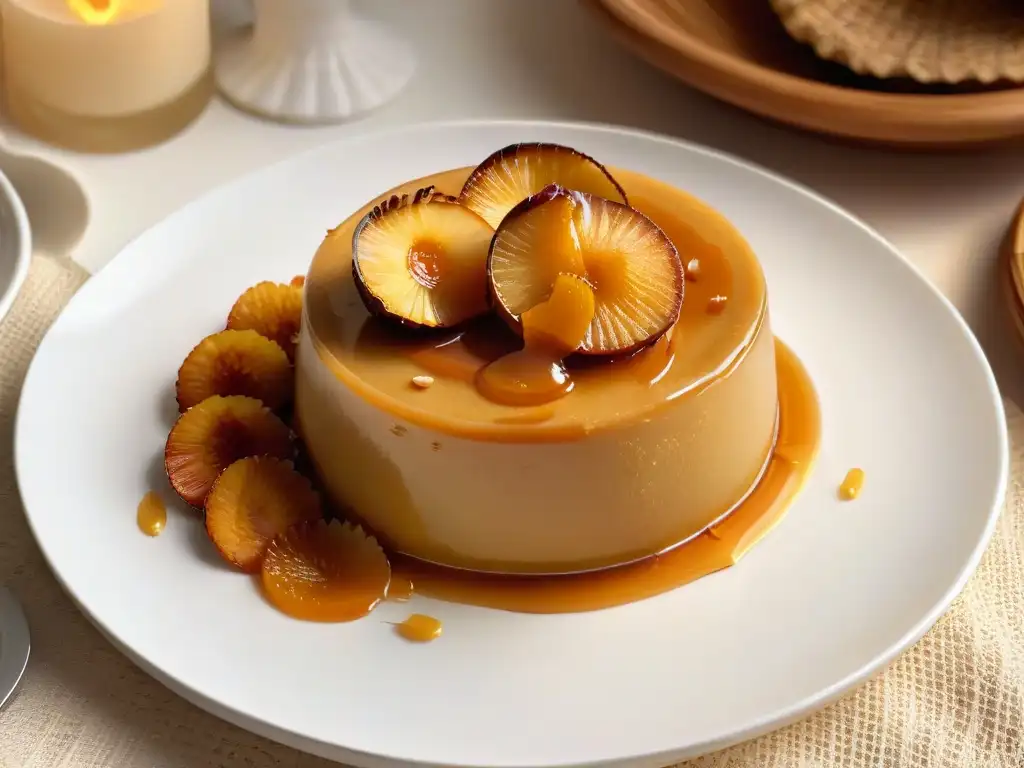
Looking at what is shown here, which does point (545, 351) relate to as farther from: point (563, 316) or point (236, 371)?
point (236, 371)

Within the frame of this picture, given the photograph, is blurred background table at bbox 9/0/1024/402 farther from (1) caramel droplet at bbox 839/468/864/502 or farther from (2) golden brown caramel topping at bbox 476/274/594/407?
(2) golden brown caramel topping at bbox 476/274/594/407

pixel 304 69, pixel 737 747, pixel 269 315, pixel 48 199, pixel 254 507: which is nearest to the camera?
pixel 737 747

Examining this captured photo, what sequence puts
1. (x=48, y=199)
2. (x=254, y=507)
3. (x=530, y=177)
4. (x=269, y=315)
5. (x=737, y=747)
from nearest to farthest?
(x=737, y=747) < (x=254, y=507) < (x=530, y=177) < (x=269, y=315) < (x=48, y=199)

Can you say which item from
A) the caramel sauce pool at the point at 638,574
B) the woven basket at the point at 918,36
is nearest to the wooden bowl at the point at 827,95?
the woven basket at the point at 918,36

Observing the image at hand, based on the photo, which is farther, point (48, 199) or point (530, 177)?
point (48, 199)

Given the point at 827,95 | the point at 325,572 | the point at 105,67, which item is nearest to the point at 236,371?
the point at 325,572

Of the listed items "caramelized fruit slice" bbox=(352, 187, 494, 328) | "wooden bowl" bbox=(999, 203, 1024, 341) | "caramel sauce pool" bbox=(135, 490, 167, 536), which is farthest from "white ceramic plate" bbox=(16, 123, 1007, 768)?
"caramelized fruit slice" bbox=(352, 187, 494, 328)

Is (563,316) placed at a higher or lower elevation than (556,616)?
higher
